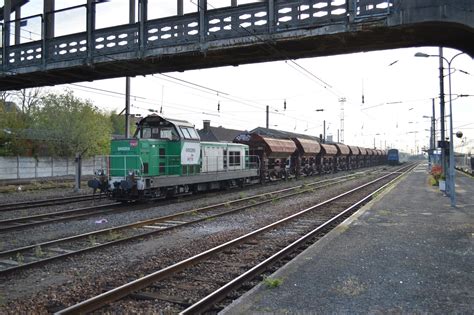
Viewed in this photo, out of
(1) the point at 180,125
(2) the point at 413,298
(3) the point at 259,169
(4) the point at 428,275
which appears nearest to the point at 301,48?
(4) the point at 428,275

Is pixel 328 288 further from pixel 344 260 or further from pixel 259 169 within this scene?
pixel 259 169

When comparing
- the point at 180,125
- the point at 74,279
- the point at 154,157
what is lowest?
the point at 74,279

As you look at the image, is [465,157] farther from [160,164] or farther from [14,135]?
[14,135]

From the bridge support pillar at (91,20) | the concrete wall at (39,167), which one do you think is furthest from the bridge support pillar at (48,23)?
the concrete wall at (39,167)

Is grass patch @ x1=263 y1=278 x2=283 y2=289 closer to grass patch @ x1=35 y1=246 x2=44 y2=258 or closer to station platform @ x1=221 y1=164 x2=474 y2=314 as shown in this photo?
station platform @ x1=221 y1=164 x2=474 y2=314

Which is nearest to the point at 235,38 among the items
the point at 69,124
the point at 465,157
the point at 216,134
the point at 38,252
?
the point at 38,252

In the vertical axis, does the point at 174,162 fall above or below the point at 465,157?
below

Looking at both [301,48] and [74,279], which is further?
[301,48]

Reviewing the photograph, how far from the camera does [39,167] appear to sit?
40.2 m

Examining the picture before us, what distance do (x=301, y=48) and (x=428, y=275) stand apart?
7.37 m

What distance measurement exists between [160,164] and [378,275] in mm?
13642

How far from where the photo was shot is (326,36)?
11.1m

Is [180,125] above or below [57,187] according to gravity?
above

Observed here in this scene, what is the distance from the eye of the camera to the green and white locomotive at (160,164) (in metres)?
18.1
